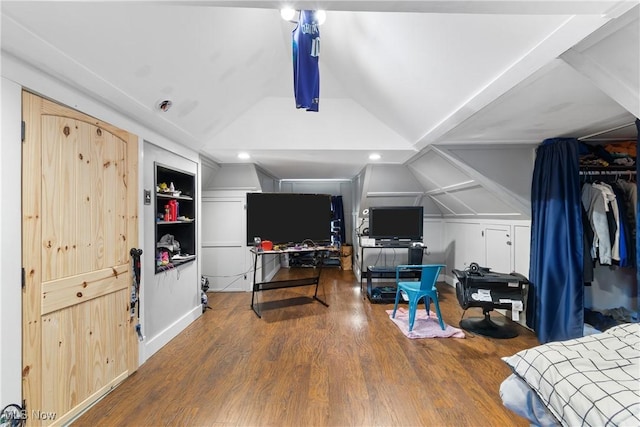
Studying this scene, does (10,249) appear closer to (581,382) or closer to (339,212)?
→ (581,382)

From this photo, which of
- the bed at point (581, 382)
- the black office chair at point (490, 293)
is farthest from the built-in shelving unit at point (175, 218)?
the black office chair at point (490, 293)

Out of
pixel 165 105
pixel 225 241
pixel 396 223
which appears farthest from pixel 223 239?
pixel 396 223

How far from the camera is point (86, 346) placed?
6.02 ft

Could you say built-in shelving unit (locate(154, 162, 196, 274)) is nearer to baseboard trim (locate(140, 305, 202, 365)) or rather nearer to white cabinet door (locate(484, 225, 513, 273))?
baseboard trim (locate(140, 305, 202, 365))

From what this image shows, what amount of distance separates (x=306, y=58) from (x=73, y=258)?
81.1 inches

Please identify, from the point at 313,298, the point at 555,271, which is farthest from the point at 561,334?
the point at 313,298

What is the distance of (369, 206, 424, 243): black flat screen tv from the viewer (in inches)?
176

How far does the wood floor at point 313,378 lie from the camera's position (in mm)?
1780

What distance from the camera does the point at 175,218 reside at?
3076 mm

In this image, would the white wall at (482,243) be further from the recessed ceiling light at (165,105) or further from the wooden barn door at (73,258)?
the wooden barn door at (73,258)

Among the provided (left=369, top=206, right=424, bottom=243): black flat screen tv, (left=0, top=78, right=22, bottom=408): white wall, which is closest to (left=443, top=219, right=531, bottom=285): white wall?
(left=369, top=206, right=424, bottom=243): black flat screen tv

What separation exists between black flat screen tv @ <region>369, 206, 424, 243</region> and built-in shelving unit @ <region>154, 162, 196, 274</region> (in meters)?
2.74

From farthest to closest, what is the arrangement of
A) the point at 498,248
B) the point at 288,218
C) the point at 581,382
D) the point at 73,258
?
the point at 288,218, the point at 498,248, the point at 73,258, the point at 581,382

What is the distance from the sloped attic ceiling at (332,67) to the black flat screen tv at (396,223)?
124cm
